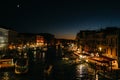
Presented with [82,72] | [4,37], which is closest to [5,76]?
[82,72]

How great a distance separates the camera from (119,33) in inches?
2105

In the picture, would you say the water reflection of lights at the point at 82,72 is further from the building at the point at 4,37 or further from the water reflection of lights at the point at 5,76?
the building at the point at 4,37

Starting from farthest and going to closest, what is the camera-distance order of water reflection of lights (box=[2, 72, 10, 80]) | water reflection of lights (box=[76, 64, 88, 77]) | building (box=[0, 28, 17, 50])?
1. building (box=[0, 28, 17, 50])
2. water reflection of lights (box=[76, 64, 88, 77])
3. water reflection of lights (box=[2, 72, 10, 80])

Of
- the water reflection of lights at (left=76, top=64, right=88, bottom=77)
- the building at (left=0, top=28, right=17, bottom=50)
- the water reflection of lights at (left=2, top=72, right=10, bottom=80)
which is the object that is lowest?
→ the water reflection of lights at (left=2, top=72, right=10, bottom=80)

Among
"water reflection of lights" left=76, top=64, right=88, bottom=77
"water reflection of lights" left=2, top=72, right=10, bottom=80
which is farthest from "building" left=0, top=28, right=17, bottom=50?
"water reflection of lights" left=76, top=64, right=88, bottom=77

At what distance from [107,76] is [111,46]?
18370 mm

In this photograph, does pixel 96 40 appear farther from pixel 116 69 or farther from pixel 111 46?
pixel 116 69

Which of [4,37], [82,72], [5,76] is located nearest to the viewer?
[5,76]

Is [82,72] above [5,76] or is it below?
above

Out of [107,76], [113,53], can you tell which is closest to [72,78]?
[107,76]

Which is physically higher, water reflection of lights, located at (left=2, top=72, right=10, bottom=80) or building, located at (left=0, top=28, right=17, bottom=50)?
building, located at (left=0, top=28, right=17, bottom=50)

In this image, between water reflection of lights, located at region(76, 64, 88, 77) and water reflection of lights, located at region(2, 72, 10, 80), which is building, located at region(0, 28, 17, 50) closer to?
water reflection of lights, located at region(2, 72, 10, 80)

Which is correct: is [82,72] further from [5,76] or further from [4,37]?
[4,37]

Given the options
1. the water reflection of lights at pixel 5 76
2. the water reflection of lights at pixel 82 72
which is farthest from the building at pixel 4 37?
the water reflection of lights at pixel 82 72
